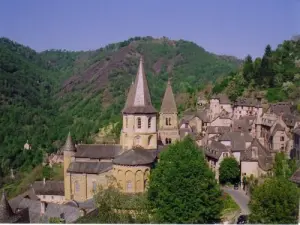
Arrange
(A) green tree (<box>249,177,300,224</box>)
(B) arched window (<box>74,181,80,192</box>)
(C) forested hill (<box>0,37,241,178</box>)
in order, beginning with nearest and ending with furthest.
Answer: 1. (A) green tree (<box>249,177,300,224</box>)
2. (B) arched window (<box>74,181,80,192</box>)
3. (C) forested hill (<box>0,37,241,178</box>)

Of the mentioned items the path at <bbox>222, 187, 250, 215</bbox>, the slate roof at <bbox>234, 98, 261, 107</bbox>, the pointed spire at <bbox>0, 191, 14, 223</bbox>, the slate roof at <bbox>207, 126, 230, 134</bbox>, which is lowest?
the path at <bbox>222, 187, 250, 215</bbox>

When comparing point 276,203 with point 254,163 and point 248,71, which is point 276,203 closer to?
point 254,163

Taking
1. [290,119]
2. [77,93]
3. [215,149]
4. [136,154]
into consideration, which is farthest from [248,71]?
[77,93]

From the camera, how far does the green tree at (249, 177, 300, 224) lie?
29.4 meters

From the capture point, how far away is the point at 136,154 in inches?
1699

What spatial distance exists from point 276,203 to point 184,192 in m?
6.52

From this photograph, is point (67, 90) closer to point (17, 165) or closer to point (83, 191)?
point (17, 165)

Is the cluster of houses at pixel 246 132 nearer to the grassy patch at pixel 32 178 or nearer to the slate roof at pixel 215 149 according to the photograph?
the slate roof at pixel 215 149

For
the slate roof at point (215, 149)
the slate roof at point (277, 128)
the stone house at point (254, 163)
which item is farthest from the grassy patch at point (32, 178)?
the slate roof at point (277, 128)

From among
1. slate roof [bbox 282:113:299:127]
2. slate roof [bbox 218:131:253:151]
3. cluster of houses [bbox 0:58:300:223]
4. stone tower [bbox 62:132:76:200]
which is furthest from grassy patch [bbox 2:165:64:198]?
slate roof [bbox 282:113:299:127]

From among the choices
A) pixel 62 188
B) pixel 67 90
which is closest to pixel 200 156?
pixel 62 188

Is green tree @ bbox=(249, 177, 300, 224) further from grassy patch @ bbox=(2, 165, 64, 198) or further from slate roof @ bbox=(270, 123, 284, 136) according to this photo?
grassy patch @ bbox=(2, 165, 64, 198)

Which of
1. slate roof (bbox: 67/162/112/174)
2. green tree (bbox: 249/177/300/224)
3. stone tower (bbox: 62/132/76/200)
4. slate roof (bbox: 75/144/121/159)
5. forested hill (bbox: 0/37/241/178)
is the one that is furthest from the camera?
forested hill (bbox: 0/37/241/178)

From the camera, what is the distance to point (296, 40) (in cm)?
9856
